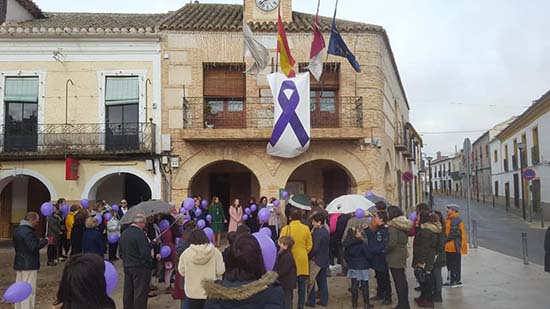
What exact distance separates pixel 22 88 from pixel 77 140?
8.46ft

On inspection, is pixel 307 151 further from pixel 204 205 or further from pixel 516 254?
pixel 516 254

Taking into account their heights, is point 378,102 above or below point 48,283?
above

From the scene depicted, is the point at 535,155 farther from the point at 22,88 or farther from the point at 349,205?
the point at 22,88

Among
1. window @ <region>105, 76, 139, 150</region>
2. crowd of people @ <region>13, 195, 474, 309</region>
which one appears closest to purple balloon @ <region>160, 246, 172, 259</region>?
crowd of people @ <region>13, 195, 474, 309</region>

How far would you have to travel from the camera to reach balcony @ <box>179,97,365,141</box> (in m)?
15.5

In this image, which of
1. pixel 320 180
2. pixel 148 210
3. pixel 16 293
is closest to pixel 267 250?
pixel 16 293

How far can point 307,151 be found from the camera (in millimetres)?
16000

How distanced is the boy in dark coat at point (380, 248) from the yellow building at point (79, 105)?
959 cm

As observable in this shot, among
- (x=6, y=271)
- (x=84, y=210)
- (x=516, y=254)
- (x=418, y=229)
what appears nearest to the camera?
(x=418, y=229)

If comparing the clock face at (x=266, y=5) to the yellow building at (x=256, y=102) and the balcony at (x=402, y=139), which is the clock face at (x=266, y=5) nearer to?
the yellow building at (x=256, y=102)

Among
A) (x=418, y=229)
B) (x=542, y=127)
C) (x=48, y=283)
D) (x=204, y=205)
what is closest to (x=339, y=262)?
(x=418, y=229)

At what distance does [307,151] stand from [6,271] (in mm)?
9294

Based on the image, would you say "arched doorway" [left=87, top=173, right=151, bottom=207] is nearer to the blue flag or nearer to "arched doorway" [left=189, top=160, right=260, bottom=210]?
"arched doorway" [left=189, top=160, right=260, bottom=210]

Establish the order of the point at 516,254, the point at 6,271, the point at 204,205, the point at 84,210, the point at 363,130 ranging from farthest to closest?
the point at 363,130
the point at 204,205
the point at 516,254
the point at 6,271
the point at 84,210
